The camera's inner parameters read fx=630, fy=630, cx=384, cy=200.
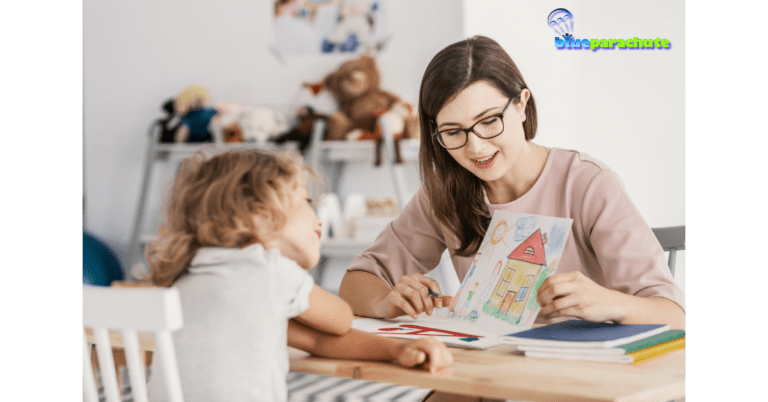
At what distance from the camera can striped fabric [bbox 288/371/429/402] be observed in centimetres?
176

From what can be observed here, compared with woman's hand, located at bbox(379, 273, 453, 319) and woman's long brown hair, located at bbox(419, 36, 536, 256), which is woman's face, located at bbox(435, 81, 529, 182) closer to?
woman's long brown hair, located at bbox(419, 36, 536, 256)

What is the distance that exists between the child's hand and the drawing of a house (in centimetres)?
19

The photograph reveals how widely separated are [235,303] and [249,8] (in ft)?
7.15

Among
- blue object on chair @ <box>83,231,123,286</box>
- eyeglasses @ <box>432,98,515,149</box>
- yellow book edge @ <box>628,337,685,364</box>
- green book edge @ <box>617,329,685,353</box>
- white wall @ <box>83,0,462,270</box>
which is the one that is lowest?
blue object on chair @ <box>83,231,123,286</box>

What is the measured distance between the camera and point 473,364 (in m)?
0.61

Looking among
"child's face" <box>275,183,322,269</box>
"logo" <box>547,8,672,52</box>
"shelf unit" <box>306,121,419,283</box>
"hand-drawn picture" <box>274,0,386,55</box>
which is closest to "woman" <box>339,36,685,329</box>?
"logo" <box>547,8,672,52</box>

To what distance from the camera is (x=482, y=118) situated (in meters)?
0.87

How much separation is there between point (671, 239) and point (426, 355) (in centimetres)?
39

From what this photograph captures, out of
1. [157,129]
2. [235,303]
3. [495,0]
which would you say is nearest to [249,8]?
[157,129]

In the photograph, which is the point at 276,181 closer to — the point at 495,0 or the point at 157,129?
the point at 495,0

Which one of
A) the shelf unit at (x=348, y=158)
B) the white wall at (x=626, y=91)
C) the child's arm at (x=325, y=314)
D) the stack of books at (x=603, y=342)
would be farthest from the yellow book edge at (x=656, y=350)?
the shelf unit at (x=348, y=158)

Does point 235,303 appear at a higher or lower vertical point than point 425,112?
lower

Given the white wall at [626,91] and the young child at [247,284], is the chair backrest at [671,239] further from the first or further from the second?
the young child at [247,284]

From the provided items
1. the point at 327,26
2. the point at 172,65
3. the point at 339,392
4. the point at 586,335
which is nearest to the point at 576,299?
the point at 586,335
